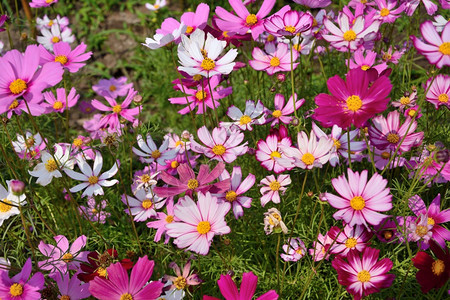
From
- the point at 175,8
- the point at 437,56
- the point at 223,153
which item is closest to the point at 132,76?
the point at 175,8

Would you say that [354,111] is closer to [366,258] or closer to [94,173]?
[366,258]

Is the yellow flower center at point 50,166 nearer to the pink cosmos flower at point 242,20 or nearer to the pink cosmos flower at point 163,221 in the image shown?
the pink cosmos flower at point 163,221

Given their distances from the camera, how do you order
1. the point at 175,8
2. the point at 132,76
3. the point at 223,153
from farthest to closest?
the point at 175,8 → the point at 132,76 → the point at 223,153

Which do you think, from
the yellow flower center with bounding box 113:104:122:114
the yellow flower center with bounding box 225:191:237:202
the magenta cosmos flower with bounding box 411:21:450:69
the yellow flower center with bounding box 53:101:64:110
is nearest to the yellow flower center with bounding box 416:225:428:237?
the magenta cosmos flower with bounding box 411:21:450:69

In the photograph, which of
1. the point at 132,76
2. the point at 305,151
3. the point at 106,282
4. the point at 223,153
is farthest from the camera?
the point at 132,76

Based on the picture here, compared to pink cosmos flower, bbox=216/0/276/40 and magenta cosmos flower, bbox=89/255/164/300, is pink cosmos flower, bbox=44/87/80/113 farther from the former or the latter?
magenta cosmos flower, bbox=89/255/164/300

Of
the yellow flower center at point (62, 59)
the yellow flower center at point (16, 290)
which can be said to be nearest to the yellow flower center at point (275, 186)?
the yellow flower center at point (16, 290)
